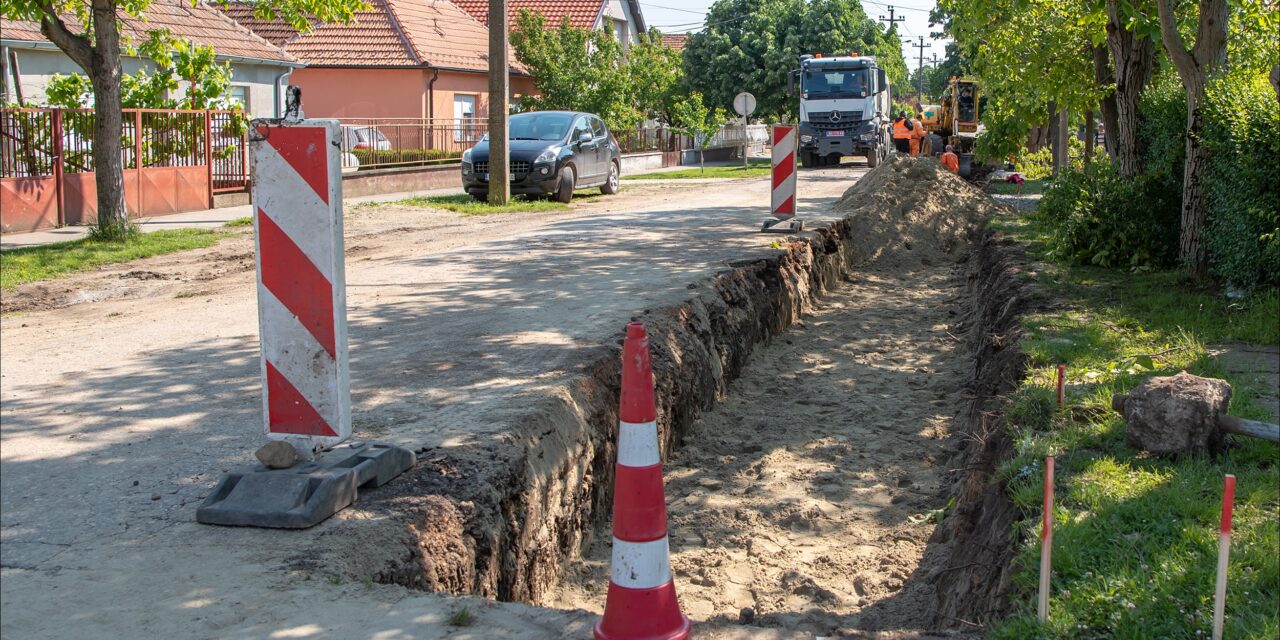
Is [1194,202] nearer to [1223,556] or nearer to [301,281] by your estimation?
[1223,556]

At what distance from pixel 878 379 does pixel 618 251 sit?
418 cm

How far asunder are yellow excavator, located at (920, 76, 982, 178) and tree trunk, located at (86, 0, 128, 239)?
2608 centimetres

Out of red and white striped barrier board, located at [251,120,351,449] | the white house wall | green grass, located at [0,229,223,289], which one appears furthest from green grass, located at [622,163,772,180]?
red and white striped barrier board, located at [251,120,351,449]

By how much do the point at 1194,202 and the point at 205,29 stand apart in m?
20.7

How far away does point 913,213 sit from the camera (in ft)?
57.2

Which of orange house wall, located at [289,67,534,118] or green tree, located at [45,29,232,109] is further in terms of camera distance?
orange house wall, located at [289,67,534,118]

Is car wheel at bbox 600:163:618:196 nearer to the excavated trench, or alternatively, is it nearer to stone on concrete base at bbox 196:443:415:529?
the excavated trench

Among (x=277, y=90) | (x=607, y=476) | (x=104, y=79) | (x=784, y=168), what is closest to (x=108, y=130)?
(x=104, y=79)

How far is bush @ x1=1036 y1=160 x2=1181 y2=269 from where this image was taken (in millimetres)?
11016

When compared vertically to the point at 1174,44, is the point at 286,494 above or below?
below

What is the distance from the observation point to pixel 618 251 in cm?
1276

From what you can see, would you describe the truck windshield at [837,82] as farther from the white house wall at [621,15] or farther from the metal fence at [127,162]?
the metal fence at [127,162]

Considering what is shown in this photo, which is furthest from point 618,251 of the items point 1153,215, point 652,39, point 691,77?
point 691,77

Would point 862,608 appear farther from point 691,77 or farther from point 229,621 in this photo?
point 691,77
